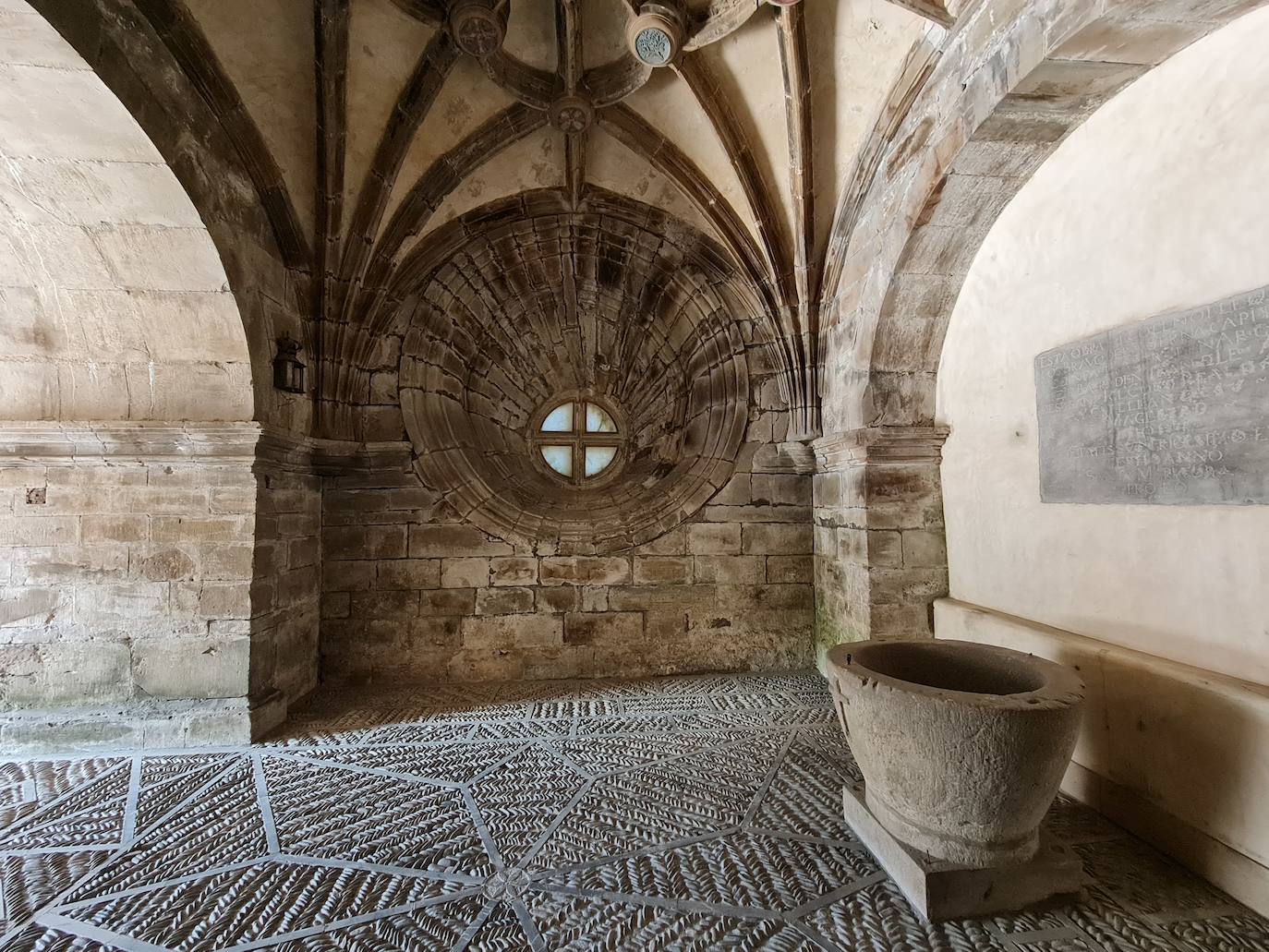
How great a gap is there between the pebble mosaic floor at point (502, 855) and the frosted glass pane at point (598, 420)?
312cm

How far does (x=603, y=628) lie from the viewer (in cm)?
444

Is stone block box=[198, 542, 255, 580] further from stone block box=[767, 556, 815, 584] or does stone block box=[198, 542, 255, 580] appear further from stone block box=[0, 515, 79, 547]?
stone block box=[767, 556, 815, 584]

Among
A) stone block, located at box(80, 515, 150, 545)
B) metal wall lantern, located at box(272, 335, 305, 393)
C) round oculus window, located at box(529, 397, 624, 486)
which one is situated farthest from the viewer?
round oculus window, located at box(529, 397, 624, 486)

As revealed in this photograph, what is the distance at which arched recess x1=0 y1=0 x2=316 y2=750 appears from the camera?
3.17m

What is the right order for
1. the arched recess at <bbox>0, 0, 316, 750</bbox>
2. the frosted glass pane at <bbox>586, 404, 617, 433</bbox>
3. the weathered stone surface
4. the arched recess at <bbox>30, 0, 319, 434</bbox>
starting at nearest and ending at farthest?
the weathered stone surface, the arched recess at <bbox>30, 0, 319, 434</bbox>, the arched recess at <bbox>0, 0, 316, 750</bbox>, the frosted glass pane at <bbox>586, 404, 617, 433</bbox>

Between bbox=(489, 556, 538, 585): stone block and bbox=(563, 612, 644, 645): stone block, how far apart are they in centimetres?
42

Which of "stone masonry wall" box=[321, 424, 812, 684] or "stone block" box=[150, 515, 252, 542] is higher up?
"stone block" box=[150, 515, 252, 542]

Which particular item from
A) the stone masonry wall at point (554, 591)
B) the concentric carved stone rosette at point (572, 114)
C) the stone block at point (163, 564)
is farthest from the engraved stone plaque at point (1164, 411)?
the stone block at point (163, 564)

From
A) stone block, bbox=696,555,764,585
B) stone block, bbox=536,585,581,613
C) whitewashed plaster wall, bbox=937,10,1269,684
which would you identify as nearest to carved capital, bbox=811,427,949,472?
whitewashed plaster wall, bbox=937,10,1269,684

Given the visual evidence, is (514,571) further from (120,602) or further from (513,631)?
(120,602)

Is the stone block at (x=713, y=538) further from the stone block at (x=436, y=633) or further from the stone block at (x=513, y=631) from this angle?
the stone block at (x=436, y=633)

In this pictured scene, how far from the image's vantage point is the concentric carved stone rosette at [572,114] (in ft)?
12.7

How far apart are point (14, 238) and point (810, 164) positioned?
185 inches

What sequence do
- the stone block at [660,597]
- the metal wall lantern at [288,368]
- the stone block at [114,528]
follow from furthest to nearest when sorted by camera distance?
1. the stone block at [660,597]
2. the metal wall lantern at [288,368]
3. the stone block at [114,528]
